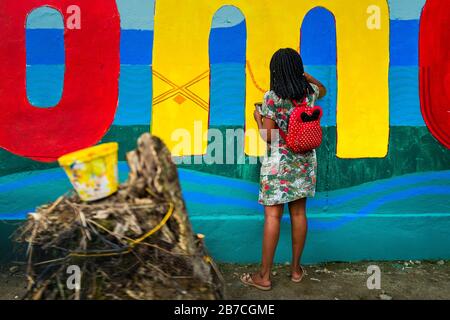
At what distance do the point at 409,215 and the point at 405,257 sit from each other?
0.38 metres

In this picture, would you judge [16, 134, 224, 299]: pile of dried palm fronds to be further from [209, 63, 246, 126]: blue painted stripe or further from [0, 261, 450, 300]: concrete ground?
[209, 63, 246, 126]: blue painted stripe

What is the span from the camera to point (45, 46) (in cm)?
371

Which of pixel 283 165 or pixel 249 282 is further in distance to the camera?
pixel 249 282

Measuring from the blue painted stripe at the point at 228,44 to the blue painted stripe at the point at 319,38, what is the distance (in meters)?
0.52

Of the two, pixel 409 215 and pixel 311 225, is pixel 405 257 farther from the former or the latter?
pixel 311 225

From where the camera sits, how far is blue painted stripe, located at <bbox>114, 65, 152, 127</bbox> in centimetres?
378

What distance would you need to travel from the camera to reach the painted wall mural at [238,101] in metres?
3.72

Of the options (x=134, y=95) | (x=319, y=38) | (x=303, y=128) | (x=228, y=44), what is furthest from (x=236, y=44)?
(x=303, y=128)

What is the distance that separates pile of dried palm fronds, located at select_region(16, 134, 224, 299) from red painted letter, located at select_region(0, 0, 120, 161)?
4.86 ft

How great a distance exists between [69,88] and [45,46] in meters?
0.39

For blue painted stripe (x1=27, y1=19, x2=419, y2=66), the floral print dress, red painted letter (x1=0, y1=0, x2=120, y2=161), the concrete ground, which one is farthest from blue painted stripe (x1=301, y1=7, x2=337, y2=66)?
the concrete ground

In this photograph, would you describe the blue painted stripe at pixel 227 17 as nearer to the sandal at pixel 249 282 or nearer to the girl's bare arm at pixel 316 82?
the girl's bare arm at pixel 316 82

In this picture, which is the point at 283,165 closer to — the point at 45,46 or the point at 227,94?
the point at 227,94

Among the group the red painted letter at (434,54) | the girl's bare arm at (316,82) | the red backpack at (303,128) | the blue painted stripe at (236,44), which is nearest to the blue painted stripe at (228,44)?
the blue painted stripe at (236,44)
